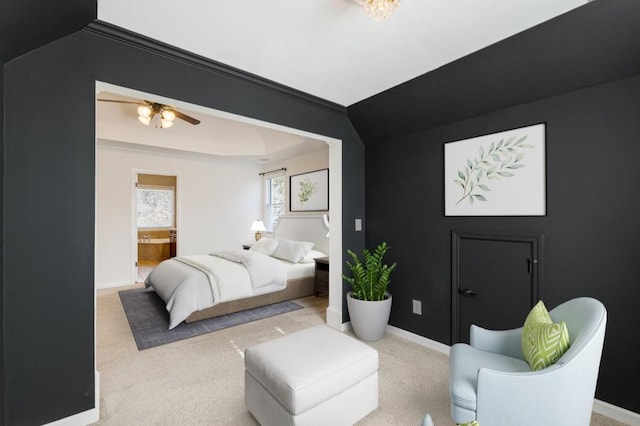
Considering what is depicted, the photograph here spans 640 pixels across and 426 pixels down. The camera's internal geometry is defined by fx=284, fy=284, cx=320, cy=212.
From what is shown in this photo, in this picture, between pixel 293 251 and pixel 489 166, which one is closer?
pixel 489 166

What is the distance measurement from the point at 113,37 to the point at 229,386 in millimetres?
2528

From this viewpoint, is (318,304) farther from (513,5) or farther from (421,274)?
(513,5)

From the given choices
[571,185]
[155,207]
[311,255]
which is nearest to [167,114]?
[311,255]

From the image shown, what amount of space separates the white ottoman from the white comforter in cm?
172

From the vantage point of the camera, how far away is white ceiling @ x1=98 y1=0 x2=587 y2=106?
1610mm

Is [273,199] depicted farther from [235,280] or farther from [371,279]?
[371,279]

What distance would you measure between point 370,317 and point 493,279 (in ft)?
3.83

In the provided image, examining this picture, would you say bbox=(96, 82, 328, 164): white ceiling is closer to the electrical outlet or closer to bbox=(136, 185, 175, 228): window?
the electrical outlet

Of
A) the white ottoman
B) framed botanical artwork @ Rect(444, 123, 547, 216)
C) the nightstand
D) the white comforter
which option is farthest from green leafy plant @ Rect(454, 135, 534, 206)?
the white comforter

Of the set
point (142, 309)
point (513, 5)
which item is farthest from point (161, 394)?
point (513, 5)

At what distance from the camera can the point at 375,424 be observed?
Result: 1.73 meters

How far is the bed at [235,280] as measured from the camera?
3.22 metres

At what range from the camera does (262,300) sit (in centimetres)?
391

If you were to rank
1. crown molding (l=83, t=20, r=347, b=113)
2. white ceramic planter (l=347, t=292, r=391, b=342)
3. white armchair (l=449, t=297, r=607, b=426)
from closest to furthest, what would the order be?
1. white armchair (l=449, t=297, r=607, b=426)
2. crown molding (l=83, t=20, r=347, b=113)
3. white ceramic planter (l=347, t=292, r=391, b=342)
